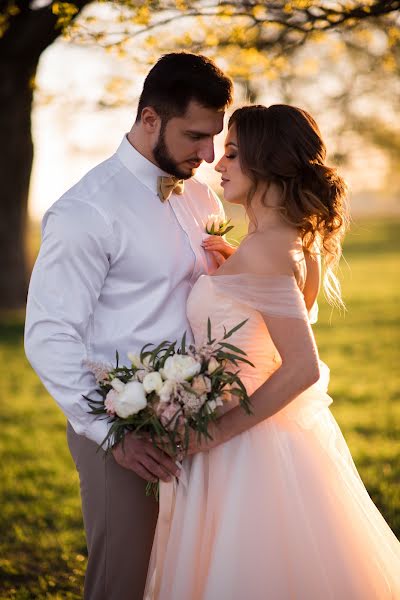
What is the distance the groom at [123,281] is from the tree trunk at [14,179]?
9363 millimetres

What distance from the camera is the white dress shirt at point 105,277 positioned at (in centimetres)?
314

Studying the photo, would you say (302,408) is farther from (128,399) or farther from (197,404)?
(128,399)

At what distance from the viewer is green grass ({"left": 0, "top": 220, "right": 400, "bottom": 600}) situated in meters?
5.09

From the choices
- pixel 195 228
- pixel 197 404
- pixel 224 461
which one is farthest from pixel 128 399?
pixel 195 228

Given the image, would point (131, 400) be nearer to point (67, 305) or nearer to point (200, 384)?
point (200, 384)

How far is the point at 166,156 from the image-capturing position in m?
3.48

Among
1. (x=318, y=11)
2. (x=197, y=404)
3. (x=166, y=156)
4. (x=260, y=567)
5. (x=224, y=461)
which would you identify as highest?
(x=318, y=11)

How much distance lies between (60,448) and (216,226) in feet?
16.9

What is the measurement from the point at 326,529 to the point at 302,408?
54cm

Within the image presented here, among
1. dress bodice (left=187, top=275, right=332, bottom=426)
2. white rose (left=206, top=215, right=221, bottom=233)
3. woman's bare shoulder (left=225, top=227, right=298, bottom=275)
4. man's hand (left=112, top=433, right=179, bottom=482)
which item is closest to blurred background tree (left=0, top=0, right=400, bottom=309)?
white rose (left=206, top=215, right=221, bottom=233)

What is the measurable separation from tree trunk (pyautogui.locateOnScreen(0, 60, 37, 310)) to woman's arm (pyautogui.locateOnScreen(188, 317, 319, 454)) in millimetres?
10144

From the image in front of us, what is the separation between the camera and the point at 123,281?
3.34 m

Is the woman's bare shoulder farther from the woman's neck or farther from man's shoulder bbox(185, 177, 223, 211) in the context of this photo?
man's shoulder bbox(185, 177, 223, 211)

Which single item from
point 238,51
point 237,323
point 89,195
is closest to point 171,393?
point 237,323
